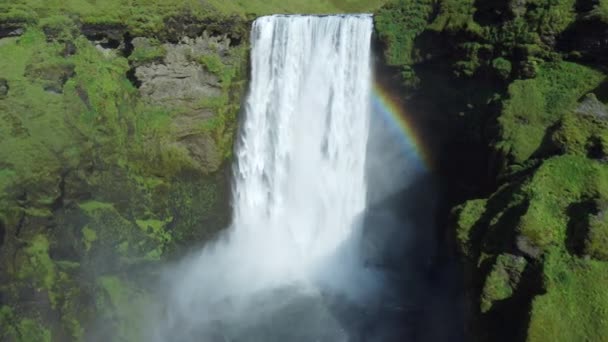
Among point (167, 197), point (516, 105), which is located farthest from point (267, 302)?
point (516, 105)

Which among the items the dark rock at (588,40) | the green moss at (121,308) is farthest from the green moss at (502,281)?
the green moss at (121,308)

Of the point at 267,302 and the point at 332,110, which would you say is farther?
the point at 332,110

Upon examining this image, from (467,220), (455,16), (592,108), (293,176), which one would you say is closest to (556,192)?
(467,220)

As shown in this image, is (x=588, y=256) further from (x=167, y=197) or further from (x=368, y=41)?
(x=167, y=197)

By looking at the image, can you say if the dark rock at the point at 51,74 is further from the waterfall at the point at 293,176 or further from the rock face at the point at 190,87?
the waterfall at the point at 293,176

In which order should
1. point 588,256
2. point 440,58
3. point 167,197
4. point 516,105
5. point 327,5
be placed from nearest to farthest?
1. point 588,256
2. point 516,105
3. point 440,58
4. point 167,197
5. point 327,5

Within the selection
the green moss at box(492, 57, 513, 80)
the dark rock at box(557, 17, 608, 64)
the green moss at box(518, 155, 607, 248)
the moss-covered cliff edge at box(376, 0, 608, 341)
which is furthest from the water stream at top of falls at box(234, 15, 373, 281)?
the green moss at box(518, 155, 607, 248)

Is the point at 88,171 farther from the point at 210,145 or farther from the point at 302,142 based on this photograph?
the point at 302,142
